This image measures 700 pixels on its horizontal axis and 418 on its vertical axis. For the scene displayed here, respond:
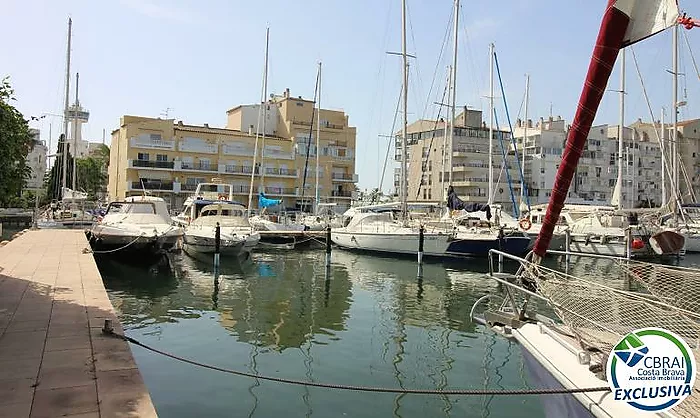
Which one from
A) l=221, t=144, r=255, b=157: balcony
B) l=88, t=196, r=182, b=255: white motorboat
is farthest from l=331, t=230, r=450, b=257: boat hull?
l=221, t=144, r=255, b=157: balcony

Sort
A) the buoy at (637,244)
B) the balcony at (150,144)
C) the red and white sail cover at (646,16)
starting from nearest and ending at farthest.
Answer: the red and white sail cover at (646,16) < the buoy at (637,244) < the balcony at (150,144)

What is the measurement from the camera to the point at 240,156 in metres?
63.5

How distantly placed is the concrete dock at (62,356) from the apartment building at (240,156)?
4527 cm

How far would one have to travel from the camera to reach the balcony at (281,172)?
210 feet

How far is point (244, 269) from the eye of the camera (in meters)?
22.5

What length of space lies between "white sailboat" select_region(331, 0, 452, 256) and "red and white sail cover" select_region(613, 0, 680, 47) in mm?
22131

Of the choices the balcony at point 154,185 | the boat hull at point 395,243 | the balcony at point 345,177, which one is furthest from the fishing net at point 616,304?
the balcony at point 345,177

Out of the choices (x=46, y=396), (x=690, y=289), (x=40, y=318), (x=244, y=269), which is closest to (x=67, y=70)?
(x=244, y=269)

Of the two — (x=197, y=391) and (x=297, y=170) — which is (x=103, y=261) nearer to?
(x=197, y=391)

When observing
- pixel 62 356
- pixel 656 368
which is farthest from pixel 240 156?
pixel 656 368

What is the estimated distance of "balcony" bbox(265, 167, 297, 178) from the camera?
63.9m

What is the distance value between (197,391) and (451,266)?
1878 cm

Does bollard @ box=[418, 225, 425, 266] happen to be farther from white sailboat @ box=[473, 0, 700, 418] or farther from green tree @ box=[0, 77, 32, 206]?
white sailboat @ box=[473, 0, 700, 418]

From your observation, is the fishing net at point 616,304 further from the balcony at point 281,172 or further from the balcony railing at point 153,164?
the balcony at point 281,172
